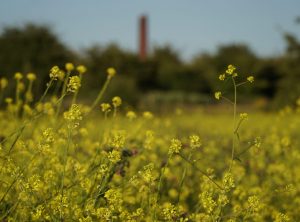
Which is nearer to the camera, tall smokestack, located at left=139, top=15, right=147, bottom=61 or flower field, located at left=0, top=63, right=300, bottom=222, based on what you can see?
flower field, located at left=0, top=63, right=300, bottom=222

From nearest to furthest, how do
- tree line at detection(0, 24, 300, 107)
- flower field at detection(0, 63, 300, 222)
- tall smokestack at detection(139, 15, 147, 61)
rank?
flower field at detection(0, 63, 300, 222) < tree line at detection(0, 24, 300, 107) < tall smokestack at detection(139, 15, 147, 61)

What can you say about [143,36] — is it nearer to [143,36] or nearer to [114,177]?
[143,36]

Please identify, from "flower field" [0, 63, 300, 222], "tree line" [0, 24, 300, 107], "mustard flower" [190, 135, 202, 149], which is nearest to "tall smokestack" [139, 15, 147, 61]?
"tree line" [0, 24, 300, 107]

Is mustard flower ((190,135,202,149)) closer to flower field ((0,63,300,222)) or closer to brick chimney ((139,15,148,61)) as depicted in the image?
flower field ((0,63,300,222))

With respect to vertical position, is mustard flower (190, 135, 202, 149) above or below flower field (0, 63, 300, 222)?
above

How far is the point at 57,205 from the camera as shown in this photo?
2.49 m

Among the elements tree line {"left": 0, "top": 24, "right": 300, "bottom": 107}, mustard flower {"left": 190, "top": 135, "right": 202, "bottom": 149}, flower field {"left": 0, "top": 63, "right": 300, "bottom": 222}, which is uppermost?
mustard flower {"left": 190, "top": 135, "right": 202, "bottom": 149}

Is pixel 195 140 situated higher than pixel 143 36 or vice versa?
pixel 195 140

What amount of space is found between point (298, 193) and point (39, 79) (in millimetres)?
10540

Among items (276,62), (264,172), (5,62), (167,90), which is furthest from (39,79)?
(276,62)

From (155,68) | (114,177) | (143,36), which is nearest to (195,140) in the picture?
(114,177)

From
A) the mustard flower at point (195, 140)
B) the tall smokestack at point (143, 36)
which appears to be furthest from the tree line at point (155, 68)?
the mustard flower at point (195, 140)

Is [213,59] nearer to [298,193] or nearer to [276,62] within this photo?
[276,62]

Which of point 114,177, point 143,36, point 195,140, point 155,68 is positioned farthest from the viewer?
point 143,36
